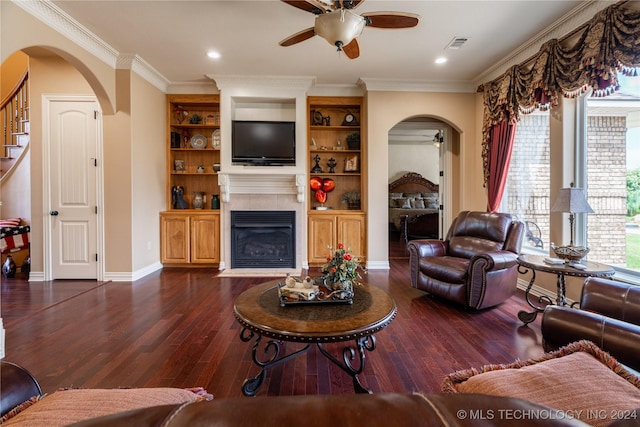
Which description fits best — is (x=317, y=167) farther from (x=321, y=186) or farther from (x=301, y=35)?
(x=301, y=35)

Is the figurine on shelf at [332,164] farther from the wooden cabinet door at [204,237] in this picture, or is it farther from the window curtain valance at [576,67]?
the window curtain valance at [576,67]

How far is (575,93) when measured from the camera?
2.83m

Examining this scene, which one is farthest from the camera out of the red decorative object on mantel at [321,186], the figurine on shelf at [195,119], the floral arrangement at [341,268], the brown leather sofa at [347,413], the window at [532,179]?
the red decorative object on mantel at [321,186]

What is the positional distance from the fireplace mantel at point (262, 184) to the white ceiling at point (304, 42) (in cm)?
154

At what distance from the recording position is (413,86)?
A: 464cm

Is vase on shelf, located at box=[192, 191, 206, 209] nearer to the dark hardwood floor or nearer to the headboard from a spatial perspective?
the dark hardwood floor

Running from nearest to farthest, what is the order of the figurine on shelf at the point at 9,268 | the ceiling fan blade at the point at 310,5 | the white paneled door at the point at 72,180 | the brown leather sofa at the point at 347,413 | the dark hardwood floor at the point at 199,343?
the brown leather sofa at the point at 347,413 → the dark hardwood floor at the point at 199,343 → the ceiling fan blade at the point at 310,5 → the white paneled door at the point at 72,180 → the figurine on shelf at the point at 9,268

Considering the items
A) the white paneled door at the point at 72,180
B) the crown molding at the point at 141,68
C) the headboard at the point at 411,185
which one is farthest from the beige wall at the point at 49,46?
the headboard at the point at 411,185

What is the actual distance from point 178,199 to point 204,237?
81 cm

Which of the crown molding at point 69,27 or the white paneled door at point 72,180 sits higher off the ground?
the crown molding at point 69,27

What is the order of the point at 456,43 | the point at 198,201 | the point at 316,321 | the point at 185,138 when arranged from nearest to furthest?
the point at 316,321
the point at 456,43
the point at 198,201
the point at 185,138

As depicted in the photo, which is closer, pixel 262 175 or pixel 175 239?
pixel 262 175

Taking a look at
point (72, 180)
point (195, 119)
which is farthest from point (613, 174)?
point (72, 180)

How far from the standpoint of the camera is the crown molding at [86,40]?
275 cm
